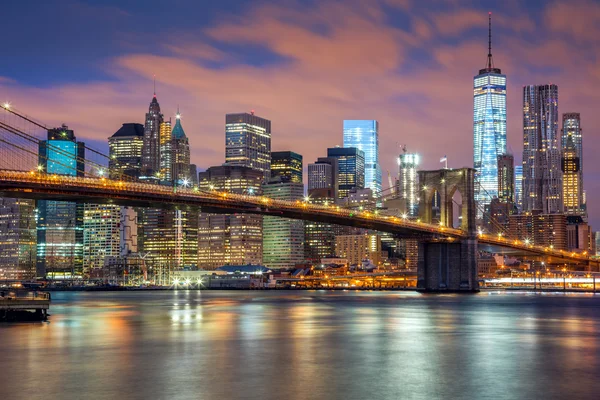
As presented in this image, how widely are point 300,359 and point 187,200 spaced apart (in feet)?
139

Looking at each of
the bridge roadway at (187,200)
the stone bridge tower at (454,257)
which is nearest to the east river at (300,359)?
the bridge roadway at (187,200)

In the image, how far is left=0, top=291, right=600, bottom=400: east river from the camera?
20.6 metres

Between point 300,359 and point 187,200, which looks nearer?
point 300,359

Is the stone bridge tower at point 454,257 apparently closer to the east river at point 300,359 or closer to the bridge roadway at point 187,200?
the bridge roadway at point 187,200

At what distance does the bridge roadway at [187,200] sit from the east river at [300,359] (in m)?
15.4

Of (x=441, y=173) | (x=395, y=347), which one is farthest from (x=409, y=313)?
(x=441, y=173)

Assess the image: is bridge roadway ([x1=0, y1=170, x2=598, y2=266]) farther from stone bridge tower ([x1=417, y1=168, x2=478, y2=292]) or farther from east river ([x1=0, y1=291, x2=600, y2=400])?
east river ([x1=0, y1=291, x2=600, y2=400])

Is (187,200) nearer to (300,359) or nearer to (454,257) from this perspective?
(454,257)

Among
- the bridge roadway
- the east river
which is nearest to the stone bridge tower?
the bridge roadway

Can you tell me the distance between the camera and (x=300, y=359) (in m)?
26.5

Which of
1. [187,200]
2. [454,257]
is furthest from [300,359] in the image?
[454,257]

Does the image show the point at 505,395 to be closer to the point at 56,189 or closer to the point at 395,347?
the point at 395,347

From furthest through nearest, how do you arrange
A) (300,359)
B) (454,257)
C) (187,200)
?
1. (454,257)
2. (187,200)
3. (300,359)

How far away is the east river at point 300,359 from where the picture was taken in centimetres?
2056
